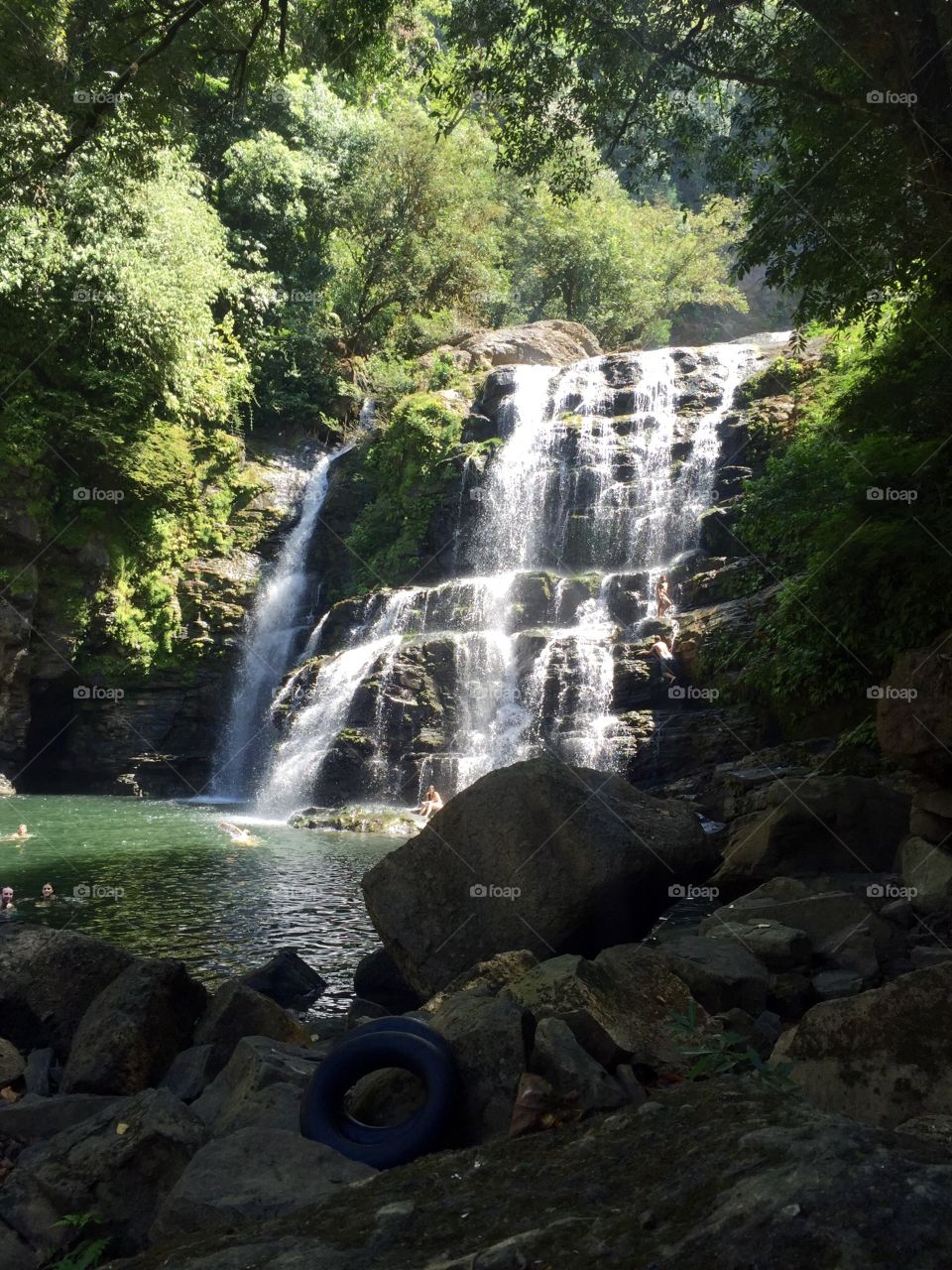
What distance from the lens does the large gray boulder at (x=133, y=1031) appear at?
213 inches

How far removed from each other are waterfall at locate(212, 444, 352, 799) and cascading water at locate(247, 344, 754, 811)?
2660 mm

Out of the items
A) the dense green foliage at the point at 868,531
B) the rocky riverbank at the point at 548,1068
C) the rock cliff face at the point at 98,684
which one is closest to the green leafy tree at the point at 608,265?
the rock cliff face at the point at 98,684

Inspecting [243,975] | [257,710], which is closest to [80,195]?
[257,710]

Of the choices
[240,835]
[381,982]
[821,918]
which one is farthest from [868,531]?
[240,835]

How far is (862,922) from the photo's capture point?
6.54 meters

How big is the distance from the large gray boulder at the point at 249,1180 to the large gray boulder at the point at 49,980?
8.95 ft

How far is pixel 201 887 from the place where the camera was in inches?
465

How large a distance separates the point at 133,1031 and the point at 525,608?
1642 centimetres

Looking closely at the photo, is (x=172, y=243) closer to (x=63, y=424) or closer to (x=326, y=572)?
(x=63, y=424)

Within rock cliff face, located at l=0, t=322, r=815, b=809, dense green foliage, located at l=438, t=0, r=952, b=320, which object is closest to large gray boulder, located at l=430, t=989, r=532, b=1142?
dense green foliage, located at l=438, t=0, r=952, b=320

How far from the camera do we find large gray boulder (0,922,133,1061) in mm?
6117

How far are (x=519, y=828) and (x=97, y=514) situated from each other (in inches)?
752

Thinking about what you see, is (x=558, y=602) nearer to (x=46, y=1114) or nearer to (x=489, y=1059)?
(x=46, y=1114)

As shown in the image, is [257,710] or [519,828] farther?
[257,710]
